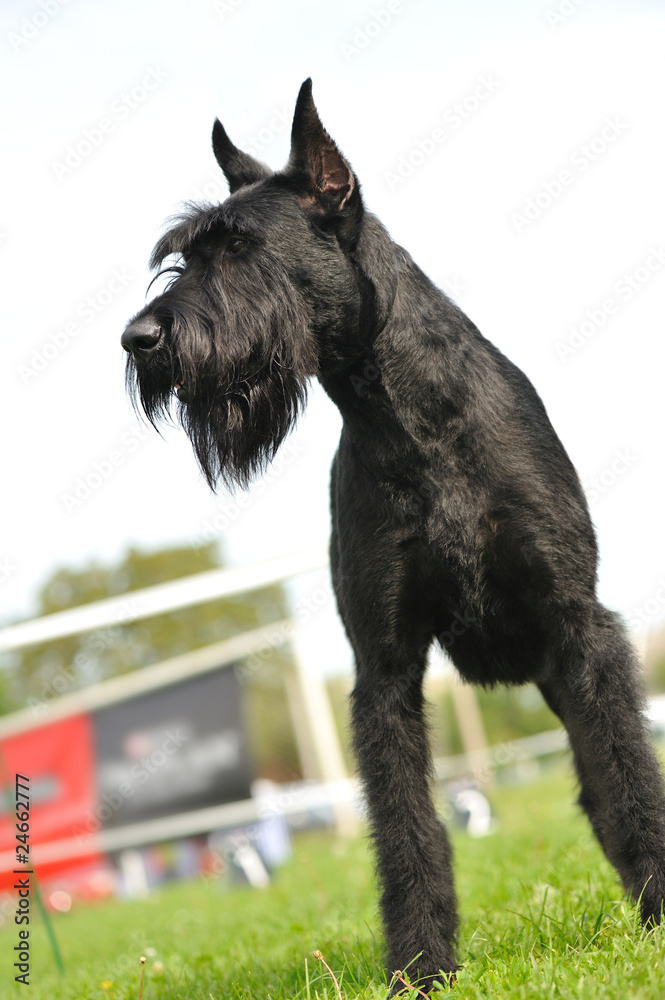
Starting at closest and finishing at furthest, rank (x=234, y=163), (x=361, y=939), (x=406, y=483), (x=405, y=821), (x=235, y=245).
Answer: (x=405, y=821)
(x=406, y=483)
(x=235, y=245)
(x=361, y=939)
(x=234, y=163)

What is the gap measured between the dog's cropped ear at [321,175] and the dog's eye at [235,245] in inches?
10.0

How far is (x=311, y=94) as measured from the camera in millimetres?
2756

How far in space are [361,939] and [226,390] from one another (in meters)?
2.09

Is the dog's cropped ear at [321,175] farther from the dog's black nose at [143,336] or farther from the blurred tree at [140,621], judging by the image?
the blurred tree at [140,621]

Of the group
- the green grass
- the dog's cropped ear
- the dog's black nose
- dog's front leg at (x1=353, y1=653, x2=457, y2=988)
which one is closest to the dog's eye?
the dog's cropped ear

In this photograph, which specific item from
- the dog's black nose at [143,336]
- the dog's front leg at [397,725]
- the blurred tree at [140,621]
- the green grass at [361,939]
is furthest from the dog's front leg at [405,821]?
the blurred tree at [140,621]

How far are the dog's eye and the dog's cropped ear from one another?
0.25m

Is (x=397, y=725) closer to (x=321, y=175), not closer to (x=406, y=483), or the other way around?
(x=406, y=483)

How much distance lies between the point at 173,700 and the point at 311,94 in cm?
774

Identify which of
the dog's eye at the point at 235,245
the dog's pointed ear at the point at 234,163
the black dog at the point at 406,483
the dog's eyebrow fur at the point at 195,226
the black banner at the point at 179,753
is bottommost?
the black banner at the point at 179,753

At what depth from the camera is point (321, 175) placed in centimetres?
289

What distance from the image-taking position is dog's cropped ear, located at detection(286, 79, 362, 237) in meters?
2.85

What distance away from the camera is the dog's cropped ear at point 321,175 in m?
2.85

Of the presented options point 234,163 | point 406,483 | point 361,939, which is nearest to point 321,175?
point 234,163
